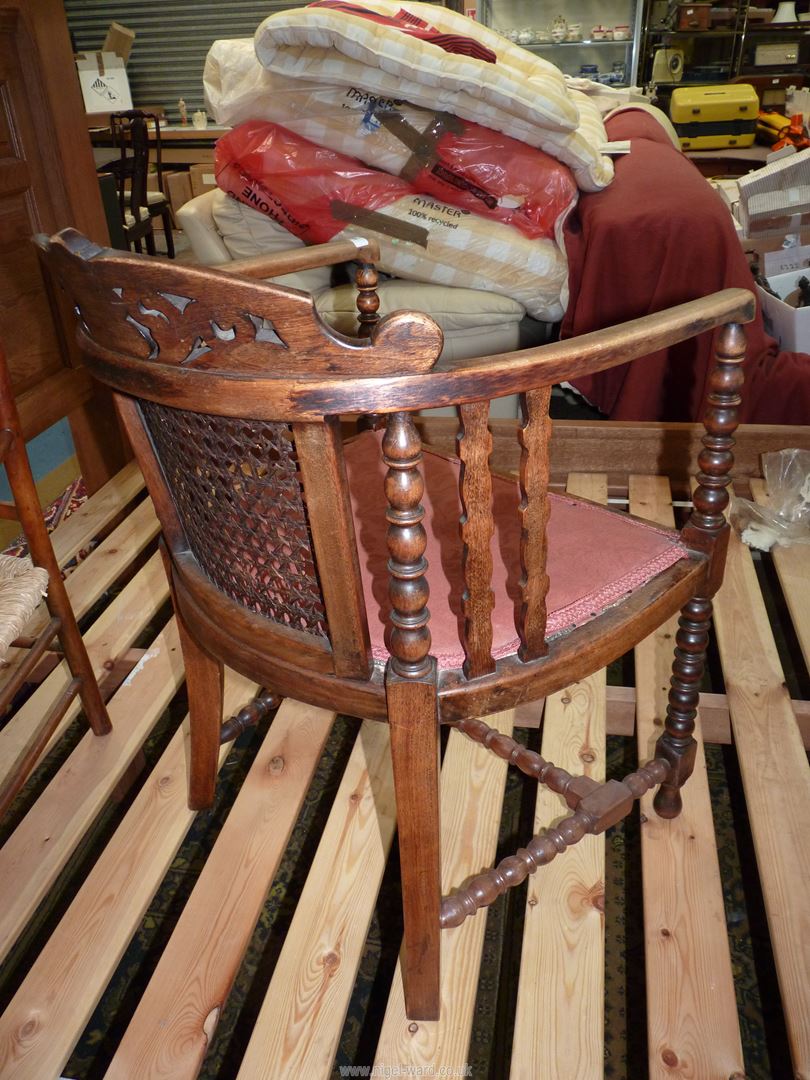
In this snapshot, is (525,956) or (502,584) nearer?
(502,584)

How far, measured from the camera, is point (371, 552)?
0.89 m

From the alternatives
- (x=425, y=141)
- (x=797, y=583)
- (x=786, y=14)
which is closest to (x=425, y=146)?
(x=425, y=141)

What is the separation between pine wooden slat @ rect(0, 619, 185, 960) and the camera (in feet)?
3.50

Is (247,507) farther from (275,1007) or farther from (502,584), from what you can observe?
(275,1007)

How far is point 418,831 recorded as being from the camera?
784mm

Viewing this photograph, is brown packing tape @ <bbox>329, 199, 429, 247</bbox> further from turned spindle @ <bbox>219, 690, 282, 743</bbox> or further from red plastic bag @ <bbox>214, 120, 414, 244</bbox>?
turned spindle @ <bbox>219, 690, 282, 743</bbox>

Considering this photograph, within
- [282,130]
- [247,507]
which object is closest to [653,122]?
[282,130]

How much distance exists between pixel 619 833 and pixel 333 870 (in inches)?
17.2

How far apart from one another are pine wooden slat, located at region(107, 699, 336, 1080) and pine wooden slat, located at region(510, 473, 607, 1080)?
0.29 m

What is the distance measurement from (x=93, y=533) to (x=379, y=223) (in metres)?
0.95

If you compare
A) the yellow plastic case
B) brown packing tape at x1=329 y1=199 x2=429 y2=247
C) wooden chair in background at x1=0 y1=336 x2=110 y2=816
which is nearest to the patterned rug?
wooden chair in background at x1=0 y1=336 x2=110 y2=816

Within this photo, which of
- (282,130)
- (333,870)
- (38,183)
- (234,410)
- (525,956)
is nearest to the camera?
(234,410)

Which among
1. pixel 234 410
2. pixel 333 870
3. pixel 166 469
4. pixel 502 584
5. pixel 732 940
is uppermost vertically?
pixel 234 410

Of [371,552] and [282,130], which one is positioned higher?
[282,130]
